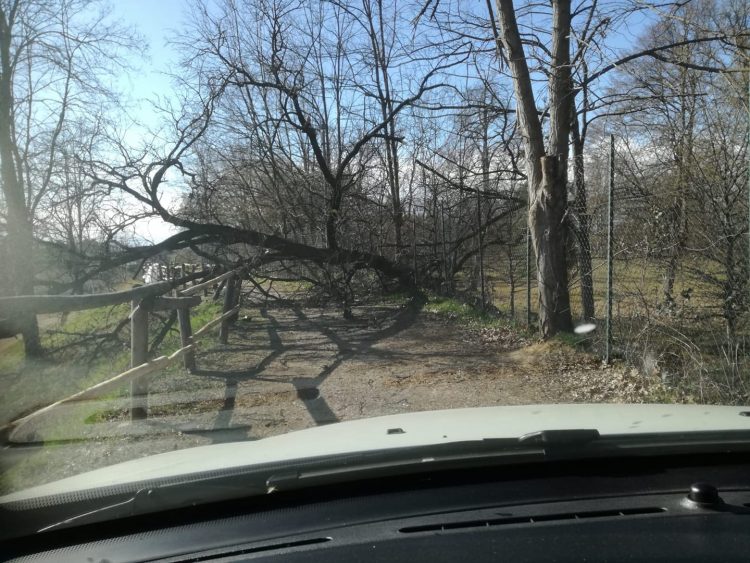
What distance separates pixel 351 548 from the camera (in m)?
2.18

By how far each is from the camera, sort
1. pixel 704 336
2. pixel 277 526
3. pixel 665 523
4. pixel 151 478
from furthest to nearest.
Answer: pixel 704 336 → pixel 151 478 → pixel 277 526 → pixel 665 523

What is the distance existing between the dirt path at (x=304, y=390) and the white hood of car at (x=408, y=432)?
2374 mm

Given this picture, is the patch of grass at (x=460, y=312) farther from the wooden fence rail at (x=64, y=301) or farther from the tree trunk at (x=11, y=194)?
the tree trunk at (x=11, y=194)

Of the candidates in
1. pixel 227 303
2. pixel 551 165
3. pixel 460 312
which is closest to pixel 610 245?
pixel 551 165

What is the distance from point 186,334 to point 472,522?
280 inches

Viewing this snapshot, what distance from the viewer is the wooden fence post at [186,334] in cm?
862

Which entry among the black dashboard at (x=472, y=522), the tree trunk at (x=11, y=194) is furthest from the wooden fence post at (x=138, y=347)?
the tree trunk at (x=11, y=194)

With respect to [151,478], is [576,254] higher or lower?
higher

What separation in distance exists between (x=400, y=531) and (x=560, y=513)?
0.60 m

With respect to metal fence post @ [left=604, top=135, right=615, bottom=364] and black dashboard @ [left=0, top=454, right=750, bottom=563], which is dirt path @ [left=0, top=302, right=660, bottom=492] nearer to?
metal fence post @ [left=604, top=135, right=615, bottom=364]

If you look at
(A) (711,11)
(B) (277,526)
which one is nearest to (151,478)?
(B) (277,526)

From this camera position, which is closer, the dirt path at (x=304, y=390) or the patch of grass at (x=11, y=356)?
the dirt path at (x=304, y=390)

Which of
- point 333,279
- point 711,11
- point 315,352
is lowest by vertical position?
point 315,352

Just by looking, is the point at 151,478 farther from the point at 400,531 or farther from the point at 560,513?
the point at 560,513
